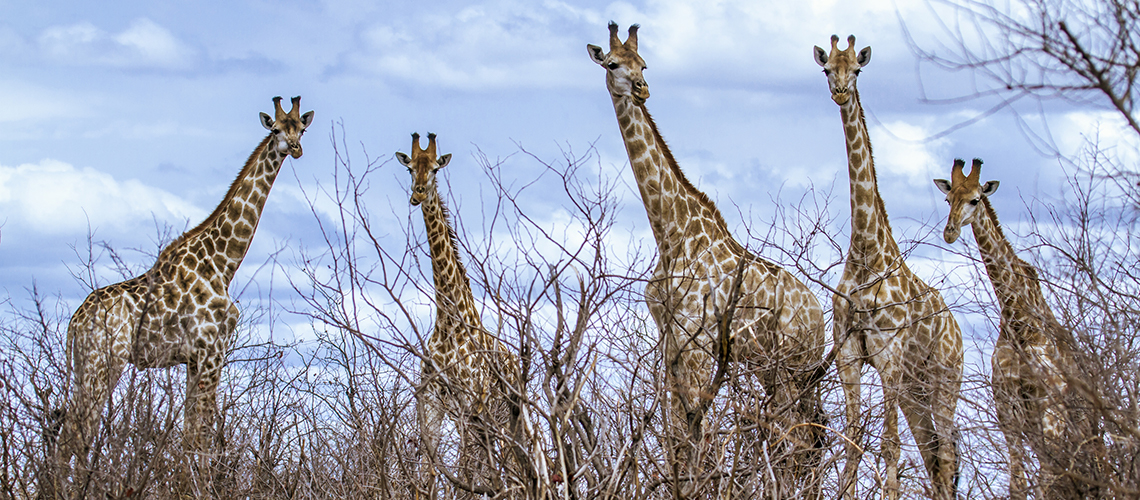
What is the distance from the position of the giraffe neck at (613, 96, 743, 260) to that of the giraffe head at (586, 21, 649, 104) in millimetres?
126

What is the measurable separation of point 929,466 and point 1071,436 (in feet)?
8.00

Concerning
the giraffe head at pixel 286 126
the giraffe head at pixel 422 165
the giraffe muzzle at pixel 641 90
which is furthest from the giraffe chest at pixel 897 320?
the giraffe head at pixel 286 126

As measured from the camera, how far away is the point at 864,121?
9.72 metres

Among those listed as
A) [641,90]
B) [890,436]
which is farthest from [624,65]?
[890,436]

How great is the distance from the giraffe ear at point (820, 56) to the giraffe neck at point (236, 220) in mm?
5874

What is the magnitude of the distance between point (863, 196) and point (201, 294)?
6569 mm

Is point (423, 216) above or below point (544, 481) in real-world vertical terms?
above

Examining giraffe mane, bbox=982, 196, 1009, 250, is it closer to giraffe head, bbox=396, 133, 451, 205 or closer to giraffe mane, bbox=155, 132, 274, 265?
giraffe head, bbox=396, 133, 451, 205

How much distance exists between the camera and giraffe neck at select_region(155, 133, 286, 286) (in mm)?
11094

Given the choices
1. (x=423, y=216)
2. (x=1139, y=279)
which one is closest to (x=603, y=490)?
(x=1139, y=279)

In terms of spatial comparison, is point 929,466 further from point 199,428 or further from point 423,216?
point 199,428

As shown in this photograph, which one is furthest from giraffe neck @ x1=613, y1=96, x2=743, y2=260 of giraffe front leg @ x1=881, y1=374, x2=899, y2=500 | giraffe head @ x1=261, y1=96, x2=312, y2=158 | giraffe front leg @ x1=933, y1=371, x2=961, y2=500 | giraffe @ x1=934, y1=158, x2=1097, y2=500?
giraffe head @ x1=261, y1=96, x2=312, y2=158

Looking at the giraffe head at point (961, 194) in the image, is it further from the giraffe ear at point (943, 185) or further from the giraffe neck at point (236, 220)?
the giraffe neck at point (236, 220)

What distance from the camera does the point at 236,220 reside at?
11352 mm
